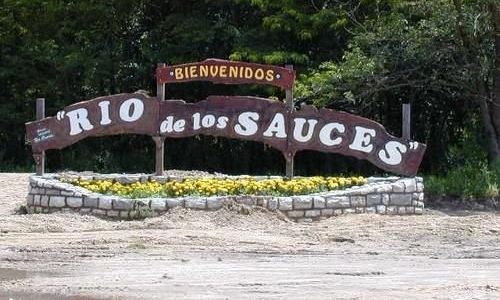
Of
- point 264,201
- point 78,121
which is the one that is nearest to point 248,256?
point 264,201

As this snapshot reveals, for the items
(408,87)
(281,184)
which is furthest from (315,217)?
(408,87)

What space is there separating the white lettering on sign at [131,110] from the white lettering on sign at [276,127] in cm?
238

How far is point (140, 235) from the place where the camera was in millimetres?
12859

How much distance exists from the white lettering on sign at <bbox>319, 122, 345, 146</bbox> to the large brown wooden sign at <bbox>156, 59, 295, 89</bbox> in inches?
40.5

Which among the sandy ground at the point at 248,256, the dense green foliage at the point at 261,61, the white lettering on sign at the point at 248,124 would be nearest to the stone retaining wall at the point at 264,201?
the sandy ground at the point at 248,256

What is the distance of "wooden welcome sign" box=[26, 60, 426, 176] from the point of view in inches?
647

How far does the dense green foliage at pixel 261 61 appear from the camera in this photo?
19906mm

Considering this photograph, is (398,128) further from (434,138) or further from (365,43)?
(365,43)

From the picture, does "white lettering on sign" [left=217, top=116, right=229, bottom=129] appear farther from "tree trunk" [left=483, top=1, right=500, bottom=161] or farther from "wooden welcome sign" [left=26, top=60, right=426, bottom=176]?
"tree trunk" [left=483, top=1, right=500, bottom=161]

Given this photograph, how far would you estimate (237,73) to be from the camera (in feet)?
54.1

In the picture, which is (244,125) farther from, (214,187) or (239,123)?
(214,187)

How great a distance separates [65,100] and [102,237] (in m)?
15.1

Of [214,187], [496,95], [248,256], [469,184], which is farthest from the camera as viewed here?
[496,95]

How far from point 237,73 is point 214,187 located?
2439mm
